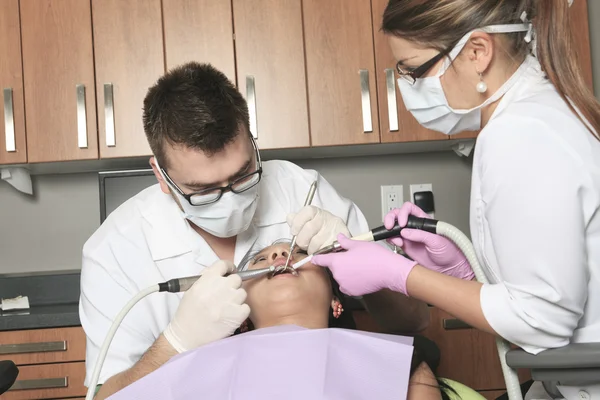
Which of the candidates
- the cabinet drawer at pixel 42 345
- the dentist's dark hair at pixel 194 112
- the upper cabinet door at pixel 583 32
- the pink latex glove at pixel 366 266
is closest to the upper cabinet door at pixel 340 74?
the upper cabinet door at pixel 583 32

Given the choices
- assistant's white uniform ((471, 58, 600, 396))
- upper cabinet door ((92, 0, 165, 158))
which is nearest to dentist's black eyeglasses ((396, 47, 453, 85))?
→ assistant's white uniform ((471, 58, 600, 396))

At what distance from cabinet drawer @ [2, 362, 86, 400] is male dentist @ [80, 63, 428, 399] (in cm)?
85

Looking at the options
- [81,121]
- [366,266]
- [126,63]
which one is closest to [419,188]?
[126,63]

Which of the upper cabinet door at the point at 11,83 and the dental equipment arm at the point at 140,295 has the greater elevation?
the upper cabinet door at the point at 11,83

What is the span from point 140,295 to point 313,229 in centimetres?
45

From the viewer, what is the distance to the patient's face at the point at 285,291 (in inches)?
56.9

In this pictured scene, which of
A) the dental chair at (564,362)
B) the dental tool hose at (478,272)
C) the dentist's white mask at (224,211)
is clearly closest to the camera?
the dental chair at (564,362)

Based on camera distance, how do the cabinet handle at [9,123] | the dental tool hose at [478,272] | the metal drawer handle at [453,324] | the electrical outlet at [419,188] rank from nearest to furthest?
1. the dental tool hose at [478,272]
2. the metal drawer handle at [453,324]
3. the cabinet handle at [9,123]
4. the electrical outlet at [419,188]

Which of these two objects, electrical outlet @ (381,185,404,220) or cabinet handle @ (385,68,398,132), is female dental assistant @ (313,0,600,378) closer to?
cabinet handle @ (385,68,398,132)

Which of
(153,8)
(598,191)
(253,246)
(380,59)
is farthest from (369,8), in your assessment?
(598,191)

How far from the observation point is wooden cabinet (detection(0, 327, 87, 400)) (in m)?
2.35

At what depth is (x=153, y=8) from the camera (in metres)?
2.69

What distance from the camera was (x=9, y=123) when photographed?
2.63m

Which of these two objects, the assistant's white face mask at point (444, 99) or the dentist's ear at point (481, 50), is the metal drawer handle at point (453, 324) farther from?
the dentist's ear at point (481, 50)
